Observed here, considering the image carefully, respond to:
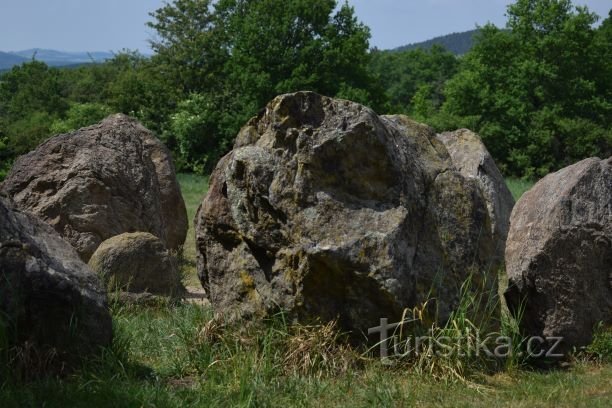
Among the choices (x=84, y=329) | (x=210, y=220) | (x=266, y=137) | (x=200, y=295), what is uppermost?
(x=266, y=137)

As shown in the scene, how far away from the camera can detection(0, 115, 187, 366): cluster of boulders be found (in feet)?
20.8

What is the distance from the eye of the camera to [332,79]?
45719mm

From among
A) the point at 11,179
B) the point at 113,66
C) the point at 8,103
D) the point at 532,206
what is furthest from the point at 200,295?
the point at 113,66

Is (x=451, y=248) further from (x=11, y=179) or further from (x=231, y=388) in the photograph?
(x=11, y=179)

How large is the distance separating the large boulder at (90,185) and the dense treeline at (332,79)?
28.8 meters

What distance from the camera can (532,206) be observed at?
26.7ft

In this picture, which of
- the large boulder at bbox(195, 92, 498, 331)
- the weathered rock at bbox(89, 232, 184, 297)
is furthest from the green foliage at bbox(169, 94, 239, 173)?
the large boulder at bbox(195, 92, 498, 331)

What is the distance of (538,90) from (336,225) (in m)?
42.5

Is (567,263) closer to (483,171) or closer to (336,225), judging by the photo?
(336,225)

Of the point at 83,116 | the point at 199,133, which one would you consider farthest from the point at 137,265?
the point at 83,116

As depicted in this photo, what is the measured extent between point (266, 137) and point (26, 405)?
9.34 feet

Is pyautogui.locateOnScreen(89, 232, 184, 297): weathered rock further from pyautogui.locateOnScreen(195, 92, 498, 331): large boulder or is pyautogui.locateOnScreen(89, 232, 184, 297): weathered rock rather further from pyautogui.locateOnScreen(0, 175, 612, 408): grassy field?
pyautogui.locateOnScreen(195, 92, 498, 331): large boulder

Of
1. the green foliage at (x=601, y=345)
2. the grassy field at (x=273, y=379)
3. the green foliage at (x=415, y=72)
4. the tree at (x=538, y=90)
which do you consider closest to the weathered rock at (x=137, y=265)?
the grassy field at (x=273, y=379)

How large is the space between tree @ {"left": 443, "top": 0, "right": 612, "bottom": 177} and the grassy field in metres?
37.8
